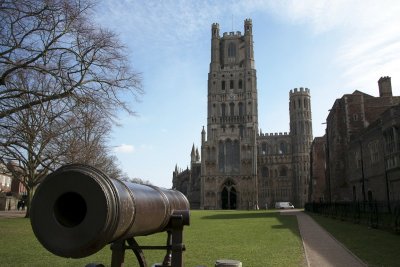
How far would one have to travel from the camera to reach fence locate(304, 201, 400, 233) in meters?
15.8

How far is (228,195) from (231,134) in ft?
38.4

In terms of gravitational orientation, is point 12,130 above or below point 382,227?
above

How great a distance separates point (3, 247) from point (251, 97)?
6701 cm

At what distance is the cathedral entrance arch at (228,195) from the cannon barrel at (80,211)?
70.4m

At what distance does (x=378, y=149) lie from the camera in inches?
1059

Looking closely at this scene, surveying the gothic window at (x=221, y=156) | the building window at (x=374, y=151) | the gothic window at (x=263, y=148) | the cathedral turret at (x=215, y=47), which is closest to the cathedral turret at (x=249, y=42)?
the cathedral turret at (x=215, y=47)

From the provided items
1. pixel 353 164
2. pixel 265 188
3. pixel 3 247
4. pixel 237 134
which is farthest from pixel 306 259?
pixel 265 188

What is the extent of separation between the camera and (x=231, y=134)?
7475 cm

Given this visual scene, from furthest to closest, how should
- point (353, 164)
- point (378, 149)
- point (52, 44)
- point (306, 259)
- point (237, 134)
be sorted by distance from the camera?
1. point (237, 134)
2. point (353, 164)
3. point (378, 149)
4. point (52, 44)
5. point (306, 259)

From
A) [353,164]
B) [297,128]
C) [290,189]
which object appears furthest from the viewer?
[297,128]

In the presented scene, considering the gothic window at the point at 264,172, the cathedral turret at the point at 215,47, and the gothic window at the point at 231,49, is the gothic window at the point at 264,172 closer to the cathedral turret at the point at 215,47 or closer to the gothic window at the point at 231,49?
the cathedral turret at the point at 215,47

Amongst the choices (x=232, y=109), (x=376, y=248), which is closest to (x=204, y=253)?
(x=376, y=248)

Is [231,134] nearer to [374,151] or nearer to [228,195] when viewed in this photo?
[228,195]

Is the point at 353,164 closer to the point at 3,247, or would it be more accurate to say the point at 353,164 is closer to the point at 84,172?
the point at 3,247
